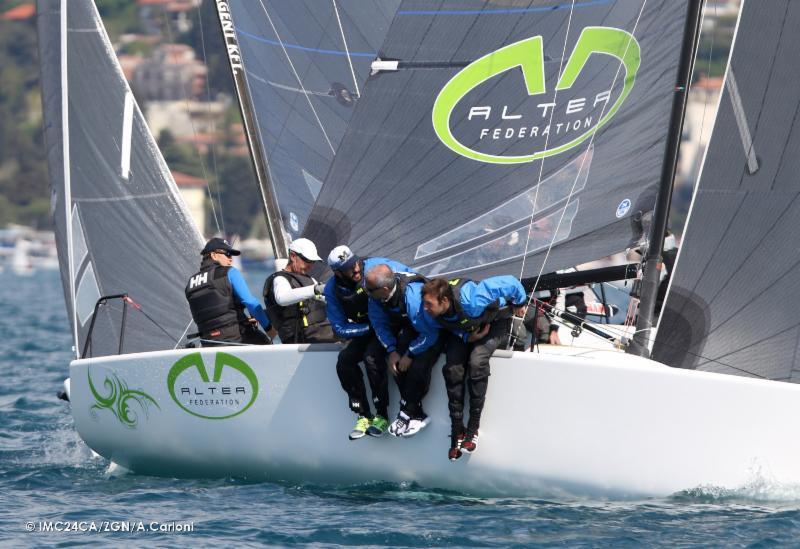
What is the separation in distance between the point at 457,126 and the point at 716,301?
150 cm

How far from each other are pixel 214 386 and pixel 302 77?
248cm

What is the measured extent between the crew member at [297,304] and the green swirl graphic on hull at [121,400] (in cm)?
62

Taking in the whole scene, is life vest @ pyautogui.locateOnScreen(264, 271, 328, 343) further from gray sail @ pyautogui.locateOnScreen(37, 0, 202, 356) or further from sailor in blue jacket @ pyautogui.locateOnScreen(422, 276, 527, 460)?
gray sail @ pyautogui.locateOnScreen(37, 0, 202, 356)

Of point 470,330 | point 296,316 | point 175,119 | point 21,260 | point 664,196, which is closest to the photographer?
point 470,330

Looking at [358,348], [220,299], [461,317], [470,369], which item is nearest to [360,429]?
[358,348]

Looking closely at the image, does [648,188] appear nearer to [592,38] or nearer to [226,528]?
[592,38]

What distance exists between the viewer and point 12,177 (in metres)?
56.2

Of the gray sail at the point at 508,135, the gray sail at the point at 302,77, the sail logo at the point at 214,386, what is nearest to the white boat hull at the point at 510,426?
the sail logo at the point at 214,386

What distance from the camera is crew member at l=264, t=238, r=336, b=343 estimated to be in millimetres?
5539

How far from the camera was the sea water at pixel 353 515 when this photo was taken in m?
4.49

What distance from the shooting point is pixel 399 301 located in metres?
5.01

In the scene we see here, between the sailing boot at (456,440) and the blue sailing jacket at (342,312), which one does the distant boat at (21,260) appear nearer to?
the blue sailing jacket at (342,312)

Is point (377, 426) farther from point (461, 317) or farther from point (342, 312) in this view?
point (461, 317)

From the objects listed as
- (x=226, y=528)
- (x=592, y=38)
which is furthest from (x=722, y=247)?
(x=226, y=528)
